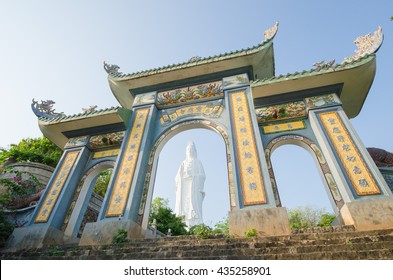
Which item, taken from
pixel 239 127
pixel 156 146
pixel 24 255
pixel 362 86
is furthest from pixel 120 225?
pixel 362 86

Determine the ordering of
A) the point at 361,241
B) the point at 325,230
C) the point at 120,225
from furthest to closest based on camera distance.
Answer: the point at 120,225 → the point at 325,230 → the point at 361,241

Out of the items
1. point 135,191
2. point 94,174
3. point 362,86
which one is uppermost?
point 362,86

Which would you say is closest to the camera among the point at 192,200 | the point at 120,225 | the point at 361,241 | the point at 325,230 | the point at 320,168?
the point at 361,241

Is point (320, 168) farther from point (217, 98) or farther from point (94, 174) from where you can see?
point (94, 174)

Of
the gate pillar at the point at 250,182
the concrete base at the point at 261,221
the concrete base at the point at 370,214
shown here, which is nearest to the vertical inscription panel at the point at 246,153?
the gate pillar at the point at 250,182

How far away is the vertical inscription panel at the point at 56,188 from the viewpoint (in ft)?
23.3

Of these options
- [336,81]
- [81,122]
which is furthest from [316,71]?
[81,122]

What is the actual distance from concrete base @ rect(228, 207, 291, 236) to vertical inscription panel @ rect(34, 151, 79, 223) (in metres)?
5.49

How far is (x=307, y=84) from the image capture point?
24.9 feet

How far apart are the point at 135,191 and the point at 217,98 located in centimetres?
409

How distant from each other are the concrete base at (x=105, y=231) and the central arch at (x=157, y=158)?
21.1 inches

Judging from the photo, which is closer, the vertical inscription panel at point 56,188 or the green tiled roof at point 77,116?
the vertical inscription panel at point 56,188

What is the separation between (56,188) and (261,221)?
640 cm

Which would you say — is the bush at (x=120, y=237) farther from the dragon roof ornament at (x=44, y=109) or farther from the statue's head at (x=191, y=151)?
the statue's head at (x=191, y=151)
